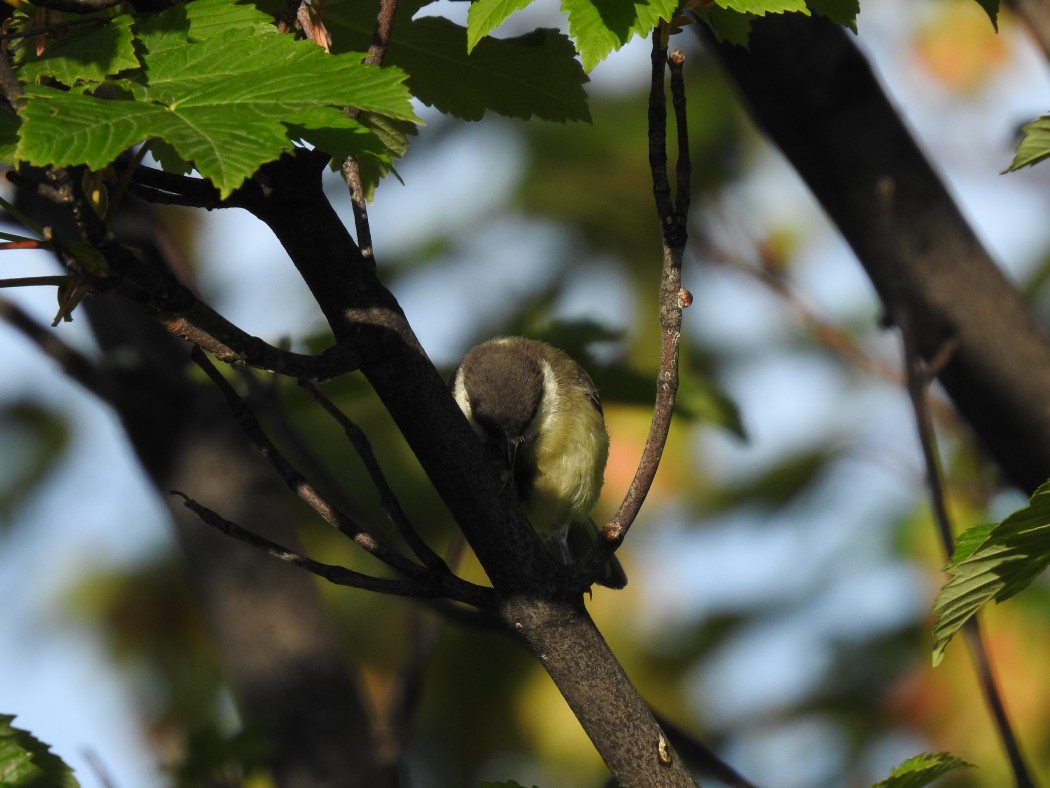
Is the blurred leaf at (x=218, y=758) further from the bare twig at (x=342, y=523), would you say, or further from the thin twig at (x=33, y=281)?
the thin twig at (x=33, y=281)

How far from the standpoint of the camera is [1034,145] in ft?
6.34

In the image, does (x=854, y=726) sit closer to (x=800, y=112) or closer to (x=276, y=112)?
(x=800, y=112)

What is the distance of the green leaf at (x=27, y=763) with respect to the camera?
1.84m

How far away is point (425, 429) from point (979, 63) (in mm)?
6506

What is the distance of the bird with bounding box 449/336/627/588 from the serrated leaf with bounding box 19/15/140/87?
243cm

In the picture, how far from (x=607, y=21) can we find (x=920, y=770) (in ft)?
3.93

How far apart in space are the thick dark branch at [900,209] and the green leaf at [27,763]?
2275mm

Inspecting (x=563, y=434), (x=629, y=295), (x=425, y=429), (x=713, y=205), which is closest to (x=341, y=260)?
(x=425, y=429)

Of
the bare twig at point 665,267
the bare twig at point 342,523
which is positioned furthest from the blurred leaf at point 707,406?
the bare twig at point 342,523

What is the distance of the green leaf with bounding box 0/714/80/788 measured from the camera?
1841mm

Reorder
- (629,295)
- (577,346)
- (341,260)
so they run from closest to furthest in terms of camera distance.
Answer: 1. (341,260)
2. (577,346)
3. (629,295)

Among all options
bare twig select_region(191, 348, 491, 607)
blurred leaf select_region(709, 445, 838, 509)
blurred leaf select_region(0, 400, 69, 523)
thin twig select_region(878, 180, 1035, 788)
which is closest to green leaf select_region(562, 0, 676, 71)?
bare twig select_region(191, 348, 491, 607)

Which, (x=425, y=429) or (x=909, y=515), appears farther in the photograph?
(x=909, y=515)

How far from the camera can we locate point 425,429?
1.79 metres
